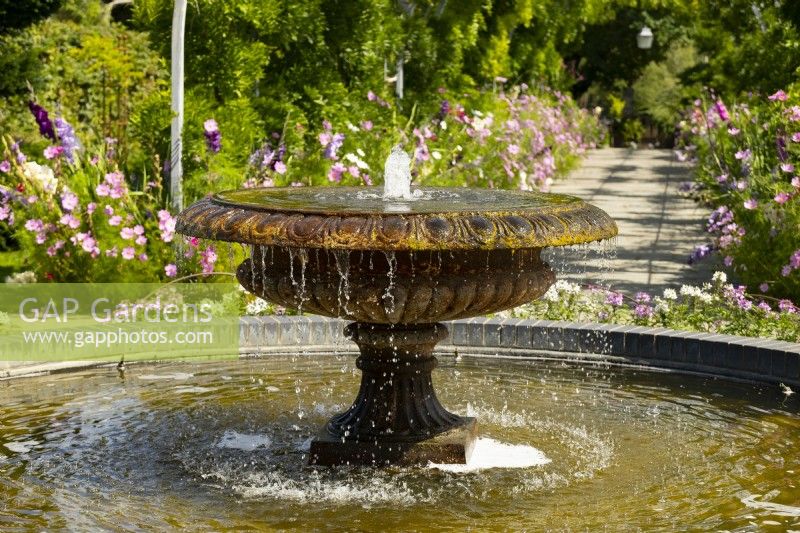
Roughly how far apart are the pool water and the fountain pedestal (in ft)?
0.37

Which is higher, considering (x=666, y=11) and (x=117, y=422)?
(x=666, y=11)

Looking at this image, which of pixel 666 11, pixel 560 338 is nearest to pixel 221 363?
pixel 560 338

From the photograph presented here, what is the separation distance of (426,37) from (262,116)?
4882 millimetres

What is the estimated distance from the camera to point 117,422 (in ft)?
21.5

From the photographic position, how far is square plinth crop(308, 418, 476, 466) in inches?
227

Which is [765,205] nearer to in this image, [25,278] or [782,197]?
[782,197]

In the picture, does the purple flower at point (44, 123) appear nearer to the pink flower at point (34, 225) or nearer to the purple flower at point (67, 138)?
the purple flower at point (67, 138)

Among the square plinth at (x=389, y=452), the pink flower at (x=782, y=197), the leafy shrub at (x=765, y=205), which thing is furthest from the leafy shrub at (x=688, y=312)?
the square plinth at (x=389, y=452)

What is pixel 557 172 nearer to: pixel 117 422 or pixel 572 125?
pixel 572 125

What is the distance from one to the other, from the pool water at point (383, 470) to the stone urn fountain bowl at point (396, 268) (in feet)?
0.80

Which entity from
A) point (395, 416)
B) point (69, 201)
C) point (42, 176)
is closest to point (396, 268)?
point (395, 416)

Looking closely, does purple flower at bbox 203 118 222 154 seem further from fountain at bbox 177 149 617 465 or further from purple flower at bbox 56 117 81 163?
fountain at bbox 177 149 617 465

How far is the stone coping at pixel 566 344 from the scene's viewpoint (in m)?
7.51

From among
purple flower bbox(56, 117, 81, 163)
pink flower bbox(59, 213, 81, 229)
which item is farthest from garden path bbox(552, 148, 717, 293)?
purple flower bbox(56, 117, 81, 163)
